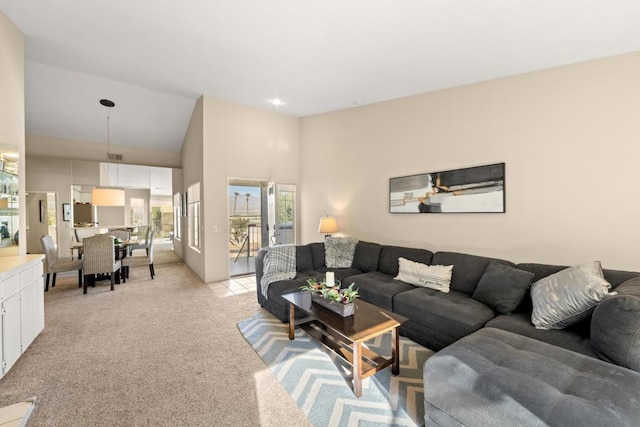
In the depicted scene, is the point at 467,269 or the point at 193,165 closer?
the point at 467,269

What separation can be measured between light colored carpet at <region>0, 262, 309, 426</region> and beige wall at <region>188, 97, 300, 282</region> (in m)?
1.41

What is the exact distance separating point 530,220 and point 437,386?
2437 millimetres

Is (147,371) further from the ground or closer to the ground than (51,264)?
closer to the ground

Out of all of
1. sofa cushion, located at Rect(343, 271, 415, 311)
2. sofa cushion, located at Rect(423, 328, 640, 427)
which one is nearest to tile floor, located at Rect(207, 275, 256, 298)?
sofa cushion, located at Rect(343, 271, 415, 311)

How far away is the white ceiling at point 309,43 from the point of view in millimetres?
2307

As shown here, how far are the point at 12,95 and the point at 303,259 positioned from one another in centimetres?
395

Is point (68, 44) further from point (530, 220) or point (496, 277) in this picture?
point (530, 220)

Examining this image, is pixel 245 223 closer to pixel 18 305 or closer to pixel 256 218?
pixel 256 218

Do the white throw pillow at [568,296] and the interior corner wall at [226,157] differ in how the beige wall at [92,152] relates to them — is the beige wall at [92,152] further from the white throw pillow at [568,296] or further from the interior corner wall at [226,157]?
the white throw pillow at [568,296]

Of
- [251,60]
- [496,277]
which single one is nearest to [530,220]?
[496,277]

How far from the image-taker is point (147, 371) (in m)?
2.30

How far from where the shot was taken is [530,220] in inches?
118

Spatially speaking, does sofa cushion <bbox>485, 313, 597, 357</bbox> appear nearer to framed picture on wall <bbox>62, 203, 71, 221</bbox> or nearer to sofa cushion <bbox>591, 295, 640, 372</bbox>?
sofa cushion <bbox>591, 295, 640, 372</bbox>

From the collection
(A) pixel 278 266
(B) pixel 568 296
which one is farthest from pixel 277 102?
(B) pixel 568 296
